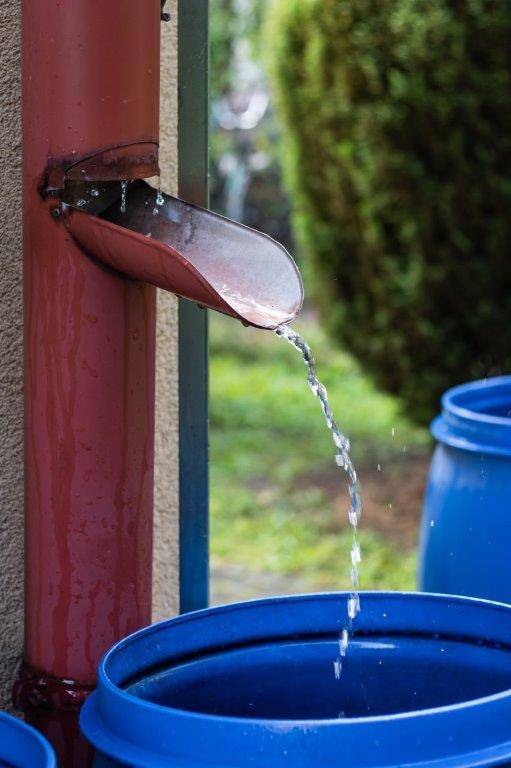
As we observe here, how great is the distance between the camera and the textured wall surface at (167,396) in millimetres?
1723

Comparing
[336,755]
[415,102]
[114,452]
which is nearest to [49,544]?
[114,452]

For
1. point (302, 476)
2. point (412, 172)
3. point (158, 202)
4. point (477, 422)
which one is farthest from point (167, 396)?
point (302, 476)

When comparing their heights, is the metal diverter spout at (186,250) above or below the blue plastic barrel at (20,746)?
above

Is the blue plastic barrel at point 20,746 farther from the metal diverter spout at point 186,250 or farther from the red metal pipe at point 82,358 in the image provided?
the metal diverter spout at point 186,250

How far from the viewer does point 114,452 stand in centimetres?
131

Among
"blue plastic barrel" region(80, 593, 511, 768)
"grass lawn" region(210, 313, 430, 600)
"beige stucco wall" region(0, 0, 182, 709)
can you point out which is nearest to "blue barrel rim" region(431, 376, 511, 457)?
"blue plastic barrel" region(80, 593, 511, 768)

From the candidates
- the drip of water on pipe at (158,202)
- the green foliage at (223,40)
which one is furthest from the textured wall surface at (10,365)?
the green foliage at (223,40)

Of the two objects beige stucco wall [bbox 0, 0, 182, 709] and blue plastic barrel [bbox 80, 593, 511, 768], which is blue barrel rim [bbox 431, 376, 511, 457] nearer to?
blue plastic barrel [bbox 80, 593, 511, 768]

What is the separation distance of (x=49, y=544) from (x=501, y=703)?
56 cm

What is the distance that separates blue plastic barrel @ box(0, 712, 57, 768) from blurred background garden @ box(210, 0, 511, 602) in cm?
315

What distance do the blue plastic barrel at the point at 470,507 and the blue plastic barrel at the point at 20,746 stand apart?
1158 mm

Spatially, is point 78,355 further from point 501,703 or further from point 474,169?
point 474,169

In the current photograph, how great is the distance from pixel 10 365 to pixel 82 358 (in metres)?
0.23

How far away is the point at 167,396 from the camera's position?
176cm
